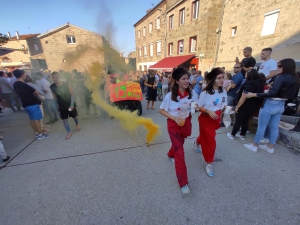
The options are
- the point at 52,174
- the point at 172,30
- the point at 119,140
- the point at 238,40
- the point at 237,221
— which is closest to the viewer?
the point at 237,221

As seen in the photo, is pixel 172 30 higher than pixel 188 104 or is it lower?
higher

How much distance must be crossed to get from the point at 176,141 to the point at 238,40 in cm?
994

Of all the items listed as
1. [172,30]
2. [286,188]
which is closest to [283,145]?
[286,188]

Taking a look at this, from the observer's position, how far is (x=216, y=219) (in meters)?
1.67

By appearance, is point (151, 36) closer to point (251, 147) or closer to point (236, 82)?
point (236, 82)

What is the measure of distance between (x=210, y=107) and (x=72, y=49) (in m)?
5.21

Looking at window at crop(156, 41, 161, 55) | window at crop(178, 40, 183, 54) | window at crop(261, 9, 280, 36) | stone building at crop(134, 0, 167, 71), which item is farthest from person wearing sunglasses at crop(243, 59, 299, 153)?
window at crop(156, 41, 161, 55)

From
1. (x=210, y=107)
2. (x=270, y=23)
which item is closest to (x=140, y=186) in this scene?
(x=210, y=107)

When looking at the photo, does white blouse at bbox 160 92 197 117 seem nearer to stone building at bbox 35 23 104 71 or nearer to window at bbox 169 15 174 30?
stone building at bbox 35 23 104 71

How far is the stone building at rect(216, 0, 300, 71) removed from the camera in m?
6.33

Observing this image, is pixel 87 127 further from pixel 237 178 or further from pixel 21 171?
pixel 237 178

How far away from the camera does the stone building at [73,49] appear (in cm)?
490

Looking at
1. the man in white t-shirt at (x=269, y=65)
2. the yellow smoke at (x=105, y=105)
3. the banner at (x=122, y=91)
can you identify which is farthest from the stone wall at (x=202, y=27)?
the yellow smoke at (x=105, y=105)

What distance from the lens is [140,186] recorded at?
2180 mm
